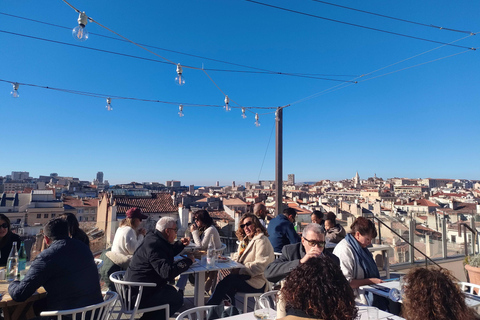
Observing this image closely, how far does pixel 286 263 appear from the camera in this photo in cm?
241

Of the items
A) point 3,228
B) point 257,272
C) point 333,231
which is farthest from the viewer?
point 333,231

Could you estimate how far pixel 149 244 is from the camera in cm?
253

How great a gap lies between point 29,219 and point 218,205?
998 inches

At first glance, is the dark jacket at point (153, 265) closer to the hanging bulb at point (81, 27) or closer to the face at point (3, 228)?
the face at point (3, 228)

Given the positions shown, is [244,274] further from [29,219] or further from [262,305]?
[29,219]

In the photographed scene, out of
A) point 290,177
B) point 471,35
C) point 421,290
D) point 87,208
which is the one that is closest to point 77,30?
point 421,290

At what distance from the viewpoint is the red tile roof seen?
1939 cm

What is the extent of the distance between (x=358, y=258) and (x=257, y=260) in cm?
100

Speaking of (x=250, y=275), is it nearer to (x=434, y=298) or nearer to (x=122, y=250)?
(x=122, y=250)

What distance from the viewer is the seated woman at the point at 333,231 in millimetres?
4688

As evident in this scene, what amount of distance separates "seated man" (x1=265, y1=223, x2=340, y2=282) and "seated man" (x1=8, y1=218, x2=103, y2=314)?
142cm

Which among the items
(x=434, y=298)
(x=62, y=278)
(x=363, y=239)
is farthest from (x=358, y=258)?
(x=62, y=278)

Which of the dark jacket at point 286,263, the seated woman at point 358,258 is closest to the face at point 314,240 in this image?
the dark jacket at point 286,263

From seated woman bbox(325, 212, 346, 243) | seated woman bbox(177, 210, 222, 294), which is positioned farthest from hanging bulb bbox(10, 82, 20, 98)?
seated woman bbox(325, 212, 346, 243)
